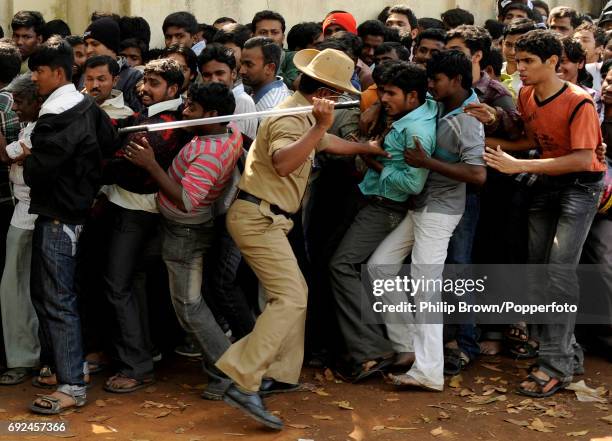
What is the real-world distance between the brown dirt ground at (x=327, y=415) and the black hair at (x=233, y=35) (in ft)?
9.74

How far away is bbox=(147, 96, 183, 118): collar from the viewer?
6.89m

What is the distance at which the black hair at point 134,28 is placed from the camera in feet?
31.4

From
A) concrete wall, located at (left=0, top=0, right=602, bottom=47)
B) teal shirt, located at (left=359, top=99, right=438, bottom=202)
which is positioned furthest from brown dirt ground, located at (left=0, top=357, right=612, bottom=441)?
concrete wall, located at (left=0, top=0, right=602, bottom=47)

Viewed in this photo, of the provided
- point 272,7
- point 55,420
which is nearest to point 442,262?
point 55,420

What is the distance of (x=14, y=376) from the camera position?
705cm

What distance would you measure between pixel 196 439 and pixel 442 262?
1.95 m

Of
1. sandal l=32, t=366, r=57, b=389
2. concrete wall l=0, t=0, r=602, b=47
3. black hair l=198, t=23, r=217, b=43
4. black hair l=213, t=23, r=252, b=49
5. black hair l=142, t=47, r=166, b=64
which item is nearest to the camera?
sandal l=32, t=366, r=57, b=389

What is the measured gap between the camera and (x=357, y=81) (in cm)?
803

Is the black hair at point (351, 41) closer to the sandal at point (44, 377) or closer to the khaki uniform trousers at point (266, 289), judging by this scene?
the khaki uniform trousers at point (266, 289)

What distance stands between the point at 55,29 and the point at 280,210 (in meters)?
4.03

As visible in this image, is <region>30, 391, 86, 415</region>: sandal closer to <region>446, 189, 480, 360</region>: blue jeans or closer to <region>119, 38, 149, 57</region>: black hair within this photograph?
<region>446, 189, 480, 360</region>: blue jeans

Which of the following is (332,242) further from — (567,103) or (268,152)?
(567,103)

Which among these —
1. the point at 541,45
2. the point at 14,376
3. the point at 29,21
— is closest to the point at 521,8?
the point at 541,45

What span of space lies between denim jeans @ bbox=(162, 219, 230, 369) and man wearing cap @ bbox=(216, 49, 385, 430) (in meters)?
0.37
